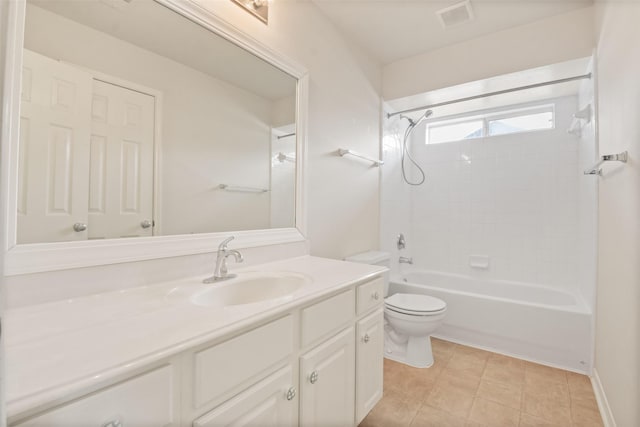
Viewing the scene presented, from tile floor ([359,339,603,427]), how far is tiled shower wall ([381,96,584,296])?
110cm

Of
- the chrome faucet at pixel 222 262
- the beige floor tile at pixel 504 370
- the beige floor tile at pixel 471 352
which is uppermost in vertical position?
the chrome faucet at pixel 222 262

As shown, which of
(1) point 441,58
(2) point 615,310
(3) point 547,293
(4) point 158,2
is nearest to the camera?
(4) point 158,2

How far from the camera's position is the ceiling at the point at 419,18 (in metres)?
1.95

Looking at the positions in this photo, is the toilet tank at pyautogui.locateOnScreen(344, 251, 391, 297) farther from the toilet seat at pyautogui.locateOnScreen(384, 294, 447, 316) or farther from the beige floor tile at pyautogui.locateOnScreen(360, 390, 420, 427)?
the beige floor tile at pyautogui.locateOnScreen(360, 390, 420, 427)

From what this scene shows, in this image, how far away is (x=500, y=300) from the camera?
225cm

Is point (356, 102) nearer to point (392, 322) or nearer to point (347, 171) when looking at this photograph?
point (347, 171)

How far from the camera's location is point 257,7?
4.91ft

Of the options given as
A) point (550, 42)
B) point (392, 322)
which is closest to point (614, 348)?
point (392, 322)

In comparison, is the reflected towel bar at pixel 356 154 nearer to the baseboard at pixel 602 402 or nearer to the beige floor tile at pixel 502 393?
the beige floor tile at pixel 502 393

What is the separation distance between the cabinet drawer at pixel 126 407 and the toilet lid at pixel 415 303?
169 centimetres

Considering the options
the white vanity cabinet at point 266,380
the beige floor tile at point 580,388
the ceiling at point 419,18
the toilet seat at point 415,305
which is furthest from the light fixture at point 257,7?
the beige floor tile at point 580,388

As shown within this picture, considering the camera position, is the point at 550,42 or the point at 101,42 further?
the point at 550,42

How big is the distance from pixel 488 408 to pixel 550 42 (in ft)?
8.04

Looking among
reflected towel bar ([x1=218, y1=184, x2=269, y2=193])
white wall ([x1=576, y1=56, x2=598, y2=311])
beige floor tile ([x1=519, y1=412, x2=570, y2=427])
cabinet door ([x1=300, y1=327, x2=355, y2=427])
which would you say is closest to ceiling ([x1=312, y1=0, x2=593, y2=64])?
white wall ([x1=576, y1=56, x2=598, y2=311])
